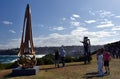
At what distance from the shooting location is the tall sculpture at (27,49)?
2631 cm

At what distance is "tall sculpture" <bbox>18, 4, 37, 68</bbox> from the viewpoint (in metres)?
26.3

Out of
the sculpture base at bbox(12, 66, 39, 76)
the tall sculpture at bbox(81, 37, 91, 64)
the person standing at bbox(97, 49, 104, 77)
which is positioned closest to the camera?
the person standing at bbox(97, 49, 104, 77)

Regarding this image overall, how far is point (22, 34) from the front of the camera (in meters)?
27.5

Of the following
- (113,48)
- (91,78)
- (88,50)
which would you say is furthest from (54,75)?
(113,48)

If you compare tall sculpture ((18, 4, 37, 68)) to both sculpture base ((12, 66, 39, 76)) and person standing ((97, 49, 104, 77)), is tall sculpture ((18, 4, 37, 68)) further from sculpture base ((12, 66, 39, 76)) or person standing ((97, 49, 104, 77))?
person standing ((97, 49, 104, 77))

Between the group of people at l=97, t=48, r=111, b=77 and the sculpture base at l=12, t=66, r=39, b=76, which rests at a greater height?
the group of people at l=97, t=48, r=111, b=77

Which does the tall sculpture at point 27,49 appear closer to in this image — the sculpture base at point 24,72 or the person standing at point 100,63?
the sculpture base at point 24,72

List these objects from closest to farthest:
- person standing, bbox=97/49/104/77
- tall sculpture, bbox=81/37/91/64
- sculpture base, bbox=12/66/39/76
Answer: person standing, bbox=97/49/104/77 < sculpture base, bbox=12/66/39/76 < tall sculpture, bbox=81/37/91/64

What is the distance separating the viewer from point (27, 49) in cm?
2714

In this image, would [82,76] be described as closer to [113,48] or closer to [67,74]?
[67,74]

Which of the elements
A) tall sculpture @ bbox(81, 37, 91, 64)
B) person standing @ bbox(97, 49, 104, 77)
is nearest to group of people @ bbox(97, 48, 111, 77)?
person standing @ bbox(97, 49, 104, 77)

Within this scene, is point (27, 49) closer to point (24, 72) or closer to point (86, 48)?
point (24, 72)

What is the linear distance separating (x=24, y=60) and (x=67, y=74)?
4.09 m

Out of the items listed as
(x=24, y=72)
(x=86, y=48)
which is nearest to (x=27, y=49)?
(x=24, y=72)
